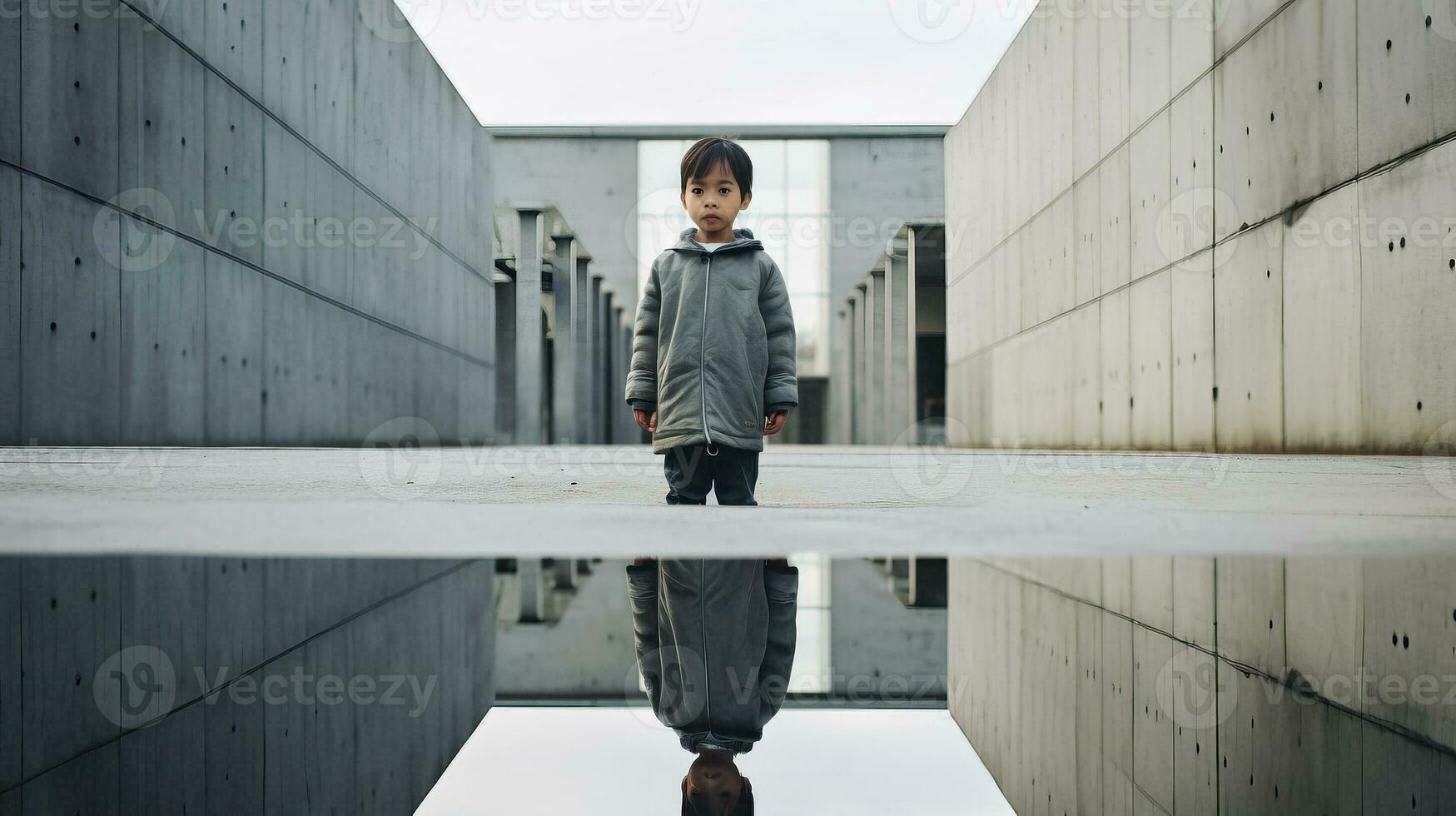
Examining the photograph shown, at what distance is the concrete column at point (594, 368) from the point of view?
24938mm

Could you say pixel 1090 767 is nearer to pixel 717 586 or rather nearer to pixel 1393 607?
pixel 717 586

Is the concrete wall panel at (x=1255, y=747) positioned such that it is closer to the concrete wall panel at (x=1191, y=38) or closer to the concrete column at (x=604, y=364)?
the concrete wall panel at (x=1191, y=38)

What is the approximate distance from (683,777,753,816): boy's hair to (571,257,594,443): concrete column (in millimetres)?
22749

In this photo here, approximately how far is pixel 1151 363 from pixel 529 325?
42.2 feet

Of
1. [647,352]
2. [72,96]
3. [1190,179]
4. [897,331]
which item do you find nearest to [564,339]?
[897,331]

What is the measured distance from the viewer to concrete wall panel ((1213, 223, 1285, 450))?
7854 millimetres

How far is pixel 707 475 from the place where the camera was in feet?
11.9

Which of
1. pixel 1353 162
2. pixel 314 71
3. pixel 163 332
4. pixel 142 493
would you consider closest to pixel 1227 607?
pixel 142 493

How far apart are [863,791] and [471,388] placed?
18806mm

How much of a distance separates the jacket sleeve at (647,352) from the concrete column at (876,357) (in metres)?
20.3

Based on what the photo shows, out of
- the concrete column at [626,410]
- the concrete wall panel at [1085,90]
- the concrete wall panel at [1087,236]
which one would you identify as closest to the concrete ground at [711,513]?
the concrete wall panel at [1087,236]

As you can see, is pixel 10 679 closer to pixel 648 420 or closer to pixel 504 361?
pixel 648 420

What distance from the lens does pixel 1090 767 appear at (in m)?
0.94

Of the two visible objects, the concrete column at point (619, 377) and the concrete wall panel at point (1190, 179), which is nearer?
the concrete wall panel at point (1190, 179)
